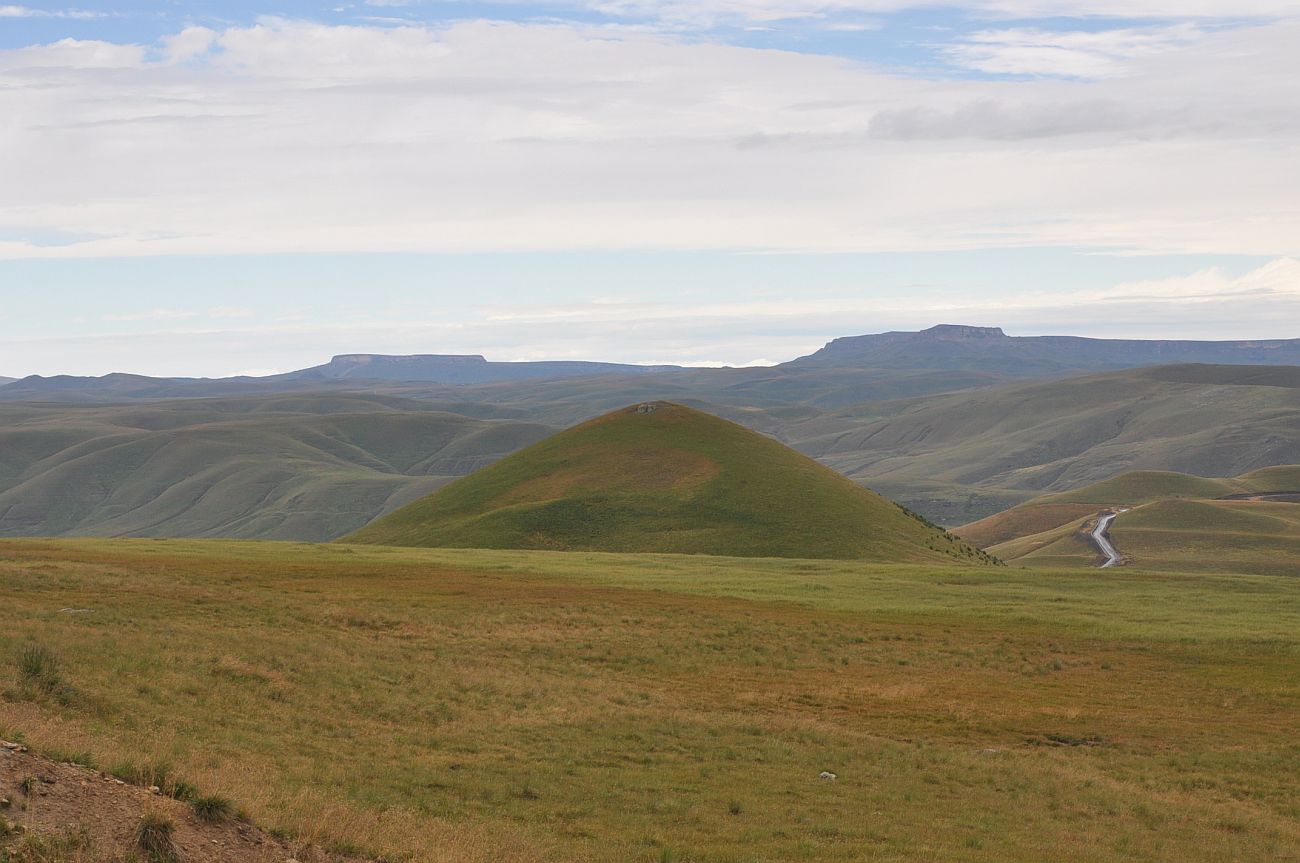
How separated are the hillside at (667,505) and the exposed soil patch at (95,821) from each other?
3421 inches

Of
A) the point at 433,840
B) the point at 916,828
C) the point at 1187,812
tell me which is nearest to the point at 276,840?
the point at 433,840

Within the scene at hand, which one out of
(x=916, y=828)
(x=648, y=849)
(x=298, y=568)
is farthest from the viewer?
(x=298, y=568)

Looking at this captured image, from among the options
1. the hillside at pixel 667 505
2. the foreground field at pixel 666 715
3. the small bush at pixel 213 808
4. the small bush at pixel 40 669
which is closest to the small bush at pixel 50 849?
the small bush at pixel 213 808

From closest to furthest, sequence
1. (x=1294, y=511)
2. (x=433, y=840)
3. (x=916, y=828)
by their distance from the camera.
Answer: (x=433, y=840) → (x=916, y=828) → (x=1294, y=511)

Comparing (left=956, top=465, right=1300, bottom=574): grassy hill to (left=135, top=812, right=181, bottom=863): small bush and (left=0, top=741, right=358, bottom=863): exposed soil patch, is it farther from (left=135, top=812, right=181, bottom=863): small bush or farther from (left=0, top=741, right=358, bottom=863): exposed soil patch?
(left=135, top=812, right=181, bottom=863): small bush

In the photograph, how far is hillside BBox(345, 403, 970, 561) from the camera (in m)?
107

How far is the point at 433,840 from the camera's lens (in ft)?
59.7

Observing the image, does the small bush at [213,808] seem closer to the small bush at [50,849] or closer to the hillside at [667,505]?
the small bush at [50,849]

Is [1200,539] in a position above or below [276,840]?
below

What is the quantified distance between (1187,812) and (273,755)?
2058 centimetres

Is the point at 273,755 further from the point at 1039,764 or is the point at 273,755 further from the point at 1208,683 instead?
the point at 1208,683

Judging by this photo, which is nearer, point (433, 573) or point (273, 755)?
point (273, 755)

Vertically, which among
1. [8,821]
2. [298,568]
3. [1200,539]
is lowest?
[1200,539]

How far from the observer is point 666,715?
32906 millimetres
